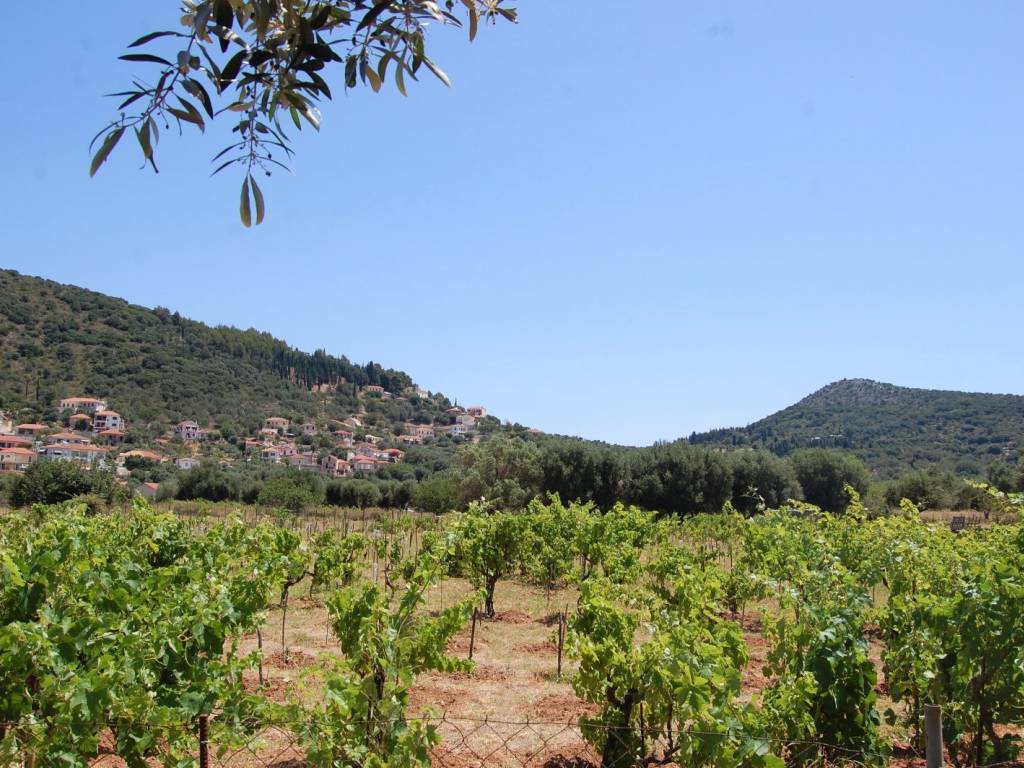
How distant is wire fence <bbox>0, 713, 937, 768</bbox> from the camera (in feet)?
10.6

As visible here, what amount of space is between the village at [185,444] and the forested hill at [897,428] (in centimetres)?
4217

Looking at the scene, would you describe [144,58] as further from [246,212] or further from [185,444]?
[185,444]

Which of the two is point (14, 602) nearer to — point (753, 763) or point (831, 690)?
point (753, 763)

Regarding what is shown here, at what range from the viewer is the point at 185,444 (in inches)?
2392

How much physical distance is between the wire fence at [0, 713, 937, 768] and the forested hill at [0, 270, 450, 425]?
65312mm

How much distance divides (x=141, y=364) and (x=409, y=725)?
74.2m

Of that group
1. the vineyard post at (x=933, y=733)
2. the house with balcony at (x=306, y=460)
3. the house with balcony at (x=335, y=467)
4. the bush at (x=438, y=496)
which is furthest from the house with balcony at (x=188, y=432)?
the vineyard post at (x=933, y=733)

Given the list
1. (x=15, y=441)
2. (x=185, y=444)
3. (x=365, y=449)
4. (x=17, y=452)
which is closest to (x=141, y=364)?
(x=185, y=444)

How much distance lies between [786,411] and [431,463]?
55.0 m

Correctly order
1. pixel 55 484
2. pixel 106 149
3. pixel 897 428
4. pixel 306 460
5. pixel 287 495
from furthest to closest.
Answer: pixel 897 428 < pixel 306 460 < pixel 287 495 < pixel 55 484 < pixel 106 149

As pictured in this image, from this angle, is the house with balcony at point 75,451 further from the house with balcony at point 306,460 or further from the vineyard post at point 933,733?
the vineyard post at point 933,733

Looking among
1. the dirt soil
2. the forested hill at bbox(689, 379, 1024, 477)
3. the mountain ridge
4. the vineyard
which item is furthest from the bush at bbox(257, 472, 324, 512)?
the forested hill at bbox(689, 379, 1024, 477)

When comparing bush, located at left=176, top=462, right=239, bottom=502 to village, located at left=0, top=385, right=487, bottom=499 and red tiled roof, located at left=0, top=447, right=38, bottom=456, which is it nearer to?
village, located at left=0, top=385, right=487, bottom=499

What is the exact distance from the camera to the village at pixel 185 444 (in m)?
51.8
